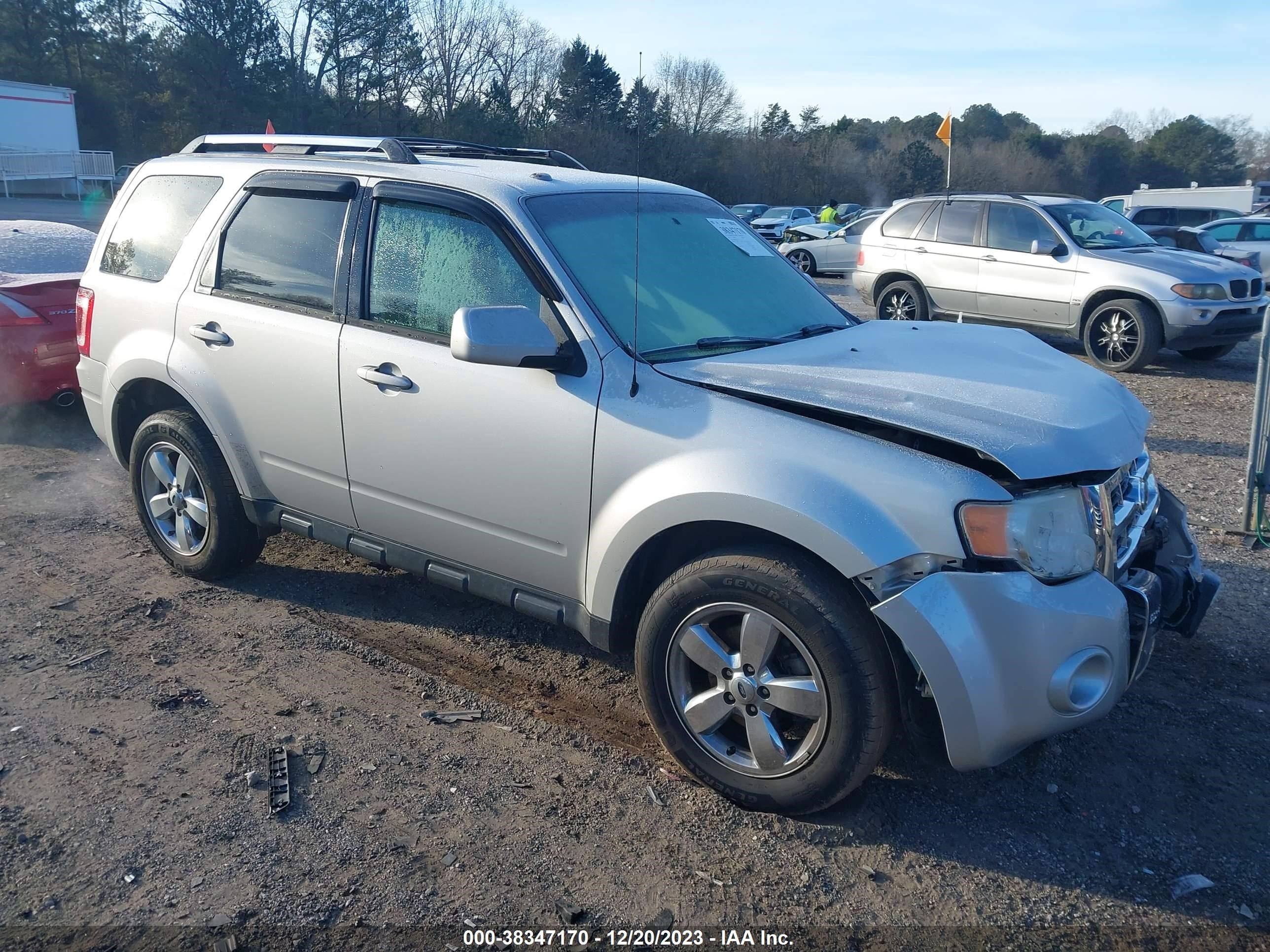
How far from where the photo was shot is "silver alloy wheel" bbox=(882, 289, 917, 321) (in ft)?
41.2

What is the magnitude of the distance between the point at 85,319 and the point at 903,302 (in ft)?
31.9

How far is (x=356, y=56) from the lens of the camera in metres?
45.8

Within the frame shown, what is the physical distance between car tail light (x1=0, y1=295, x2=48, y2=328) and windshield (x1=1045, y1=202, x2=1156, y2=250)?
10.1 m

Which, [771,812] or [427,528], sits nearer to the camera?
[771,812]

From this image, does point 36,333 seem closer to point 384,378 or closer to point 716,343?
point 384,378

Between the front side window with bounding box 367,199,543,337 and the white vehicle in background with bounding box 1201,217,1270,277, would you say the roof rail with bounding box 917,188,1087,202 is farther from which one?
the front side window with bounding box 367,199,543,337

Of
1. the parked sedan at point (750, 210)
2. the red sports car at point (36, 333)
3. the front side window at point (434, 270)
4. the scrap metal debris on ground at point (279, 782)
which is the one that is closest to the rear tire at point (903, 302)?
the red sports car at point (36, 333)

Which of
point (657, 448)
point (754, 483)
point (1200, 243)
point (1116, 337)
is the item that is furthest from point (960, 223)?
point (754, 483)

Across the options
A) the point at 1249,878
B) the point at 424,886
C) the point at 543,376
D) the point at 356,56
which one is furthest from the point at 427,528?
the point at 356,56

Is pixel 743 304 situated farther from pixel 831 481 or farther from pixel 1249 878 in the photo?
pixel 1249 878

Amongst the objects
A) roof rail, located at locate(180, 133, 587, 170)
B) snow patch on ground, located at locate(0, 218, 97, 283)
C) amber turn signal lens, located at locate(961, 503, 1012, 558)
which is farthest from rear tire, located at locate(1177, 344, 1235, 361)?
snow patch on ground, located at locate(0, 218, 97, 283)

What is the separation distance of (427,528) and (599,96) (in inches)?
462

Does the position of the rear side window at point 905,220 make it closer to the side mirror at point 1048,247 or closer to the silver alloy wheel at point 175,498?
the side mirror at point 1048,247

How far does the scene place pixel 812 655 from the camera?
3.01 m
